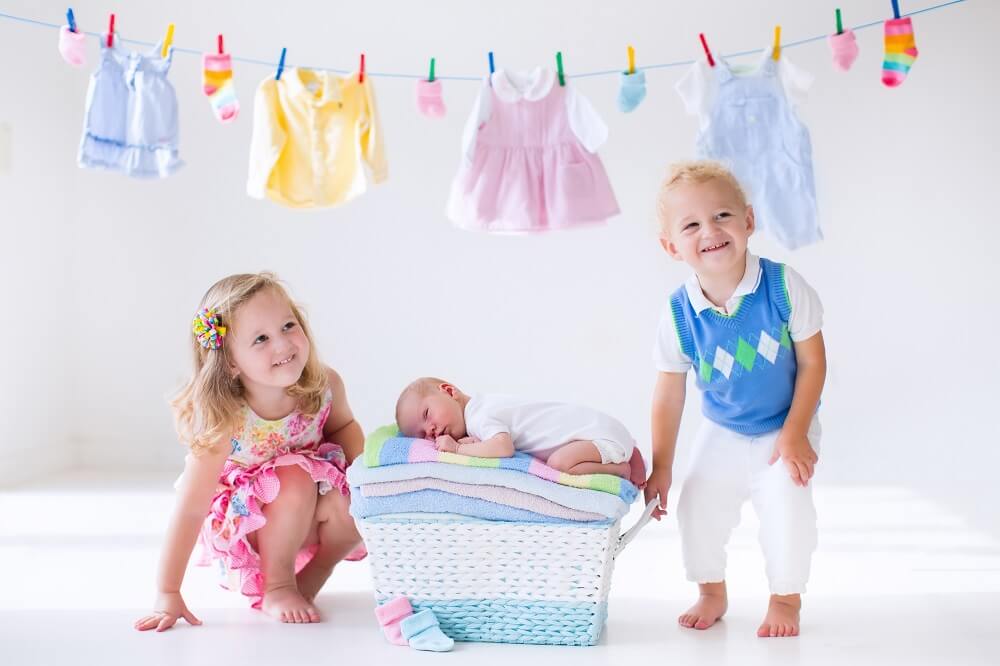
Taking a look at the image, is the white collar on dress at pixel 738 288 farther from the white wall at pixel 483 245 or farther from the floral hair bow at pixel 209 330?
the white wall at pixel 483 245

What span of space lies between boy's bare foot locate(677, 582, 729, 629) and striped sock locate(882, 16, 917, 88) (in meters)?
1.33

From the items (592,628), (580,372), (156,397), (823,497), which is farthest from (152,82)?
(823,497)

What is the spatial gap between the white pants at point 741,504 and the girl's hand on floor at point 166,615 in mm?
924

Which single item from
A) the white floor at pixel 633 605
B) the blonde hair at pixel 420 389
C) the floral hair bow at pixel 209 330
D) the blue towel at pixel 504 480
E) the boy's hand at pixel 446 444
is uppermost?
the floral hair bow at pixel 209 330

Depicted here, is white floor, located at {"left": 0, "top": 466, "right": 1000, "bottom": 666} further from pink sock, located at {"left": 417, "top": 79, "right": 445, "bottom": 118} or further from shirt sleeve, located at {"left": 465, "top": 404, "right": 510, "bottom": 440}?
pink sock, located at {"left": 417, "top": 79, "right": 445, "bottom": 118}

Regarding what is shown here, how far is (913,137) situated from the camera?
138 inches

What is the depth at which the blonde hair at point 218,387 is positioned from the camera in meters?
2.03

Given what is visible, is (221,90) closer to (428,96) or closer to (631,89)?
(428,96)

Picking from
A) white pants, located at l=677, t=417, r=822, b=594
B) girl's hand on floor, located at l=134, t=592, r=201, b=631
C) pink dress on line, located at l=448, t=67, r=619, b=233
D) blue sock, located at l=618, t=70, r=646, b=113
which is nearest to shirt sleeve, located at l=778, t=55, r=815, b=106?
blue sock, located at l=618, t=70, r=646, b=113

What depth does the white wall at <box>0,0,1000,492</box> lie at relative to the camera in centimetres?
351

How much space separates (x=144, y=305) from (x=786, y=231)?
2203 mm

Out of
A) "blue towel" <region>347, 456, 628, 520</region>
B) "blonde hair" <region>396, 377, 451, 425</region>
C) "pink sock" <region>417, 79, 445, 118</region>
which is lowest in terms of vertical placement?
"blue towel" <region>347, 456, 628, 520</region>

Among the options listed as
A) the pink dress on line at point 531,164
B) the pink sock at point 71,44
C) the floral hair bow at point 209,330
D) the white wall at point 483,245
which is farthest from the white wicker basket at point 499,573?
the white wall at point 483,245

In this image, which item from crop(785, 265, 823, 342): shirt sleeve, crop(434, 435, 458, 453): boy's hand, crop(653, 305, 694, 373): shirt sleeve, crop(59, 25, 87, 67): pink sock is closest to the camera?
crop(434, 435, 458, 453): boy's hand
